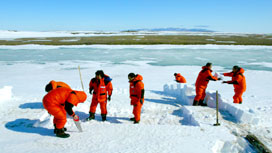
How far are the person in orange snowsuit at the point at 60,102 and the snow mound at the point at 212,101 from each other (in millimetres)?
3377

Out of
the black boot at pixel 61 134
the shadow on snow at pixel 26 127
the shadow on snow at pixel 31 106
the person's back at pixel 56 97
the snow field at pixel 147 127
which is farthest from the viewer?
the shadow on snow at pixel 31 106

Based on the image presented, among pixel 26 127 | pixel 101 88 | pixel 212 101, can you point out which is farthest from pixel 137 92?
pixel 212 101

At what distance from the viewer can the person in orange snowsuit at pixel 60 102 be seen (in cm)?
305

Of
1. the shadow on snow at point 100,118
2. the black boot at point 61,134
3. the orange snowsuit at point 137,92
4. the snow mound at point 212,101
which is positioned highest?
the orange snowsuit at point 137,92

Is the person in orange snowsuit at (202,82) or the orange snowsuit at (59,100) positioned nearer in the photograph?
the orange snowsuit at (59,100)

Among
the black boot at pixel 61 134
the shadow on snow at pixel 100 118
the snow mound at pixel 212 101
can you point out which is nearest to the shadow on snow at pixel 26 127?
the black boot at pixel 61 134

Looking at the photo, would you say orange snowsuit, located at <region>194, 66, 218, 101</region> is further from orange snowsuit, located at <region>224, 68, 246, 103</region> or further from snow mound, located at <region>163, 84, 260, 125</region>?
orange snowsuit, located at <region>224, 68, 246, 103</region>

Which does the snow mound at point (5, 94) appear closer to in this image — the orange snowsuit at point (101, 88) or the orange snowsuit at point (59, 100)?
the orange snowsuit at point (101, 88)

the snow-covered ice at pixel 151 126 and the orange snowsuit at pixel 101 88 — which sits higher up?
the orange snowsuit at pixel 101 88

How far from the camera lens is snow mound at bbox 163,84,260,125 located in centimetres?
426

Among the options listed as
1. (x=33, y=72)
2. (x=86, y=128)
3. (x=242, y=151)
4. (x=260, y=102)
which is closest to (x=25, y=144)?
(x=86, y=128)

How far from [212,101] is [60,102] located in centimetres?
Result: 411

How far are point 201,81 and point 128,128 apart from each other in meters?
2.73

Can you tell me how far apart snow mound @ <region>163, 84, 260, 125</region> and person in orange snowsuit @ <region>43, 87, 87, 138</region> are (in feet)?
11.1
